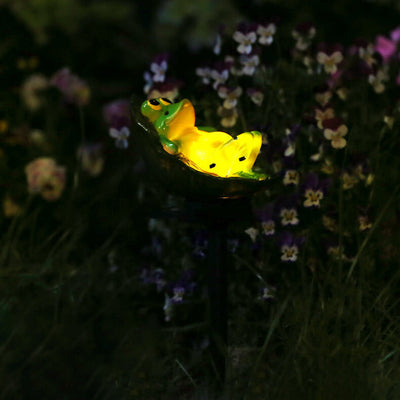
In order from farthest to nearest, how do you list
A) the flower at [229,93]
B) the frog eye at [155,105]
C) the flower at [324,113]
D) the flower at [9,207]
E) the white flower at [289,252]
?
the flower at [9,207] < the flower at [229,93] < the flower at [324,113] < the white flower at [289,252] < the frog eye at [155,105]

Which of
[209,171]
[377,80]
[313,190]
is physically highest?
[377,80]

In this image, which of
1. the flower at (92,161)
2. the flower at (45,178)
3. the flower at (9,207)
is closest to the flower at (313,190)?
the flower at (45,178)

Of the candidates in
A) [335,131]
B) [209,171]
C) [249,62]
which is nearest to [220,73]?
[249,62]

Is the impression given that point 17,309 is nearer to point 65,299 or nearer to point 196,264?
point 65,299

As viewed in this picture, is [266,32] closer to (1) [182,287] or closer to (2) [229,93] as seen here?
(2) [229,93]

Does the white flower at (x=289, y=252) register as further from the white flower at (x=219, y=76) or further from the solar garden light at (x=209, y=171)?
the white flower at (x=219, y=76)

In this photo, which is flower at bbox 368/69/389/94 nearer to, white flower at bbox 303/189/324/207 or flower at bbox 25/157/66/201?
white flower at bbox 303/189/324/207

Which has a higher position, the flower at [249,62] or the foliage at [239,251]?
the flower at [249,62]
